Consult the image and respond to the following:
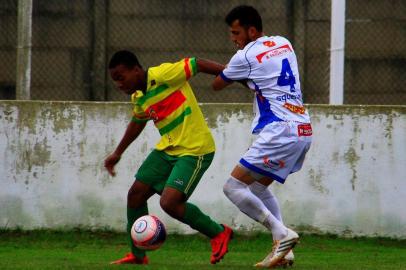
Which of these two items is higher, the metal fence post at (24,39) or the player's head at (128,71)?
the metal fence post at (24,39)

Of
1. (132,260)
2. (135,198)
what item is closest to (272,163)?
(135,198)

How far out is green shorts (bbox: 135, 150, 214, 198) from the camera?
9133mm

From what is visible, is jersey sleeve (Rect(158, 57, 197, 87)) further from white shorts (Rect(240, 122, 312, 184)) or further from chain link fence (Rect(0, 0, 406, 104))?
chain link fence (Rect(0, 0, 406, 104))

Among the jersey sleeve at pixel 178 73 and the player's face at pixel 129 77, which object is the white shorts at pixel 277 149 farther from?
the player's face at pixel 129 77

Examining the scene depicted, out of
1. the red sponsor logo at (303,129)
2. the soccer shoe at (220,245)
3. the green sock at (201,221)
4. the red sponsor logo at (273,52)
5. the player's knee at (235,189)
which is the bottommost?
the soccer shoe at (220,245)

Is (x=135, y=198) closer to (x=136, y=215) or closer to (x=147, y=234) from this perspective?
(x=136, y=215)

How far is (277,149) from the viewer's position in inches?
347

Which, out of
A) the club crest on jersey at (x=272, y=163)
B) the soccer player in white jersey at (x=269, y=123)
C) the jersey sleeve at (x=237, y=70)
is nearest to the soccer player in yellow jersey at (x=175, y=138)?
the jersey sleeve at (x=237, y=70)

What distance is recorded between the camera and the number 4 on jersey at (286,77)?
29.1 ft

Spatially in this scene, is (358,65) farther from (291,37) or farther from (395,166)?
(395,166)

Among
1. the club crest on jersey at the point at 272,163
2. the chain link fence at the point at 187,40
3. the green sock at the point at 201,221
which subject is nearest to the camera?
the club crest on jersey at the point at 272,163

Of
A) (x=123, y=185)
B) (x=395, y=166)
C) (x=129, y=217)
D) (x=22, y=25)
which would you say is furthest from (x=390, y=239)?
(x=22, y=25)

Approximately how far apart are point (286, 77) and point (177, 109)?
3.15 ft

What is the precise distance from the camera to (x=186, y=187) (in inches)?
360
